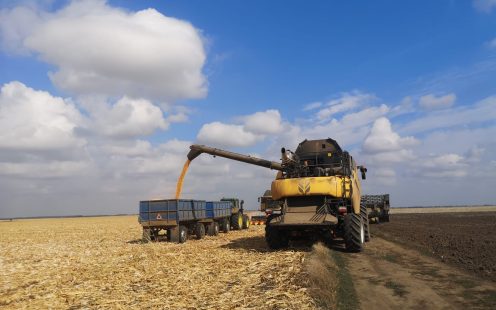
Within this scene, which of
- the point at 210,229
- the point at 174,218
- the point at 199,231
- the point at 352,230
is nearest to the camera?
the point at 352,230

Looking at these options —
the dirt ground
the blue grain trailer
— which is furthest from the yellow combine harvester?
the blue grain trailer

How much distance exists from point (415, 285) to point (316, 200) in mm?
5981

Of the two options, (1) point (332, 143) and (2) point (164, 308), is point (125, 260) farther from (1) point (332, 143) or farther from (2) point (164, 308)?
(1) point (332, 143)

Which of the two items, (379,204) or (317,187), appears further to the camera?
(379,204)

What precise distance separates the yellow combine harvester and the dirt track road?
4.59 ft

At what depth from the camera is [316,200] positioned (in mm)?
15055

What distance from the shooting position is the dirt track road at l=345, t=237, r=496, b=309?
7812mm

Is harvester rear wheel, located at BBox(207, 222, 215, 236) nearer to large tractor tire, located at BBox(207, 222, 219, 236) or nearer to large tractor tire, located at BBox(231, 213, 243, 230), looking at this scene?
large tractor tire, located at BBox(207, 222, 219, 236)

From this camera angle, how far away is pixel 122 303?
8.41m

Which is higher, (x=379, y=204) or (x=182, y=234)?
(x=379, y=204)

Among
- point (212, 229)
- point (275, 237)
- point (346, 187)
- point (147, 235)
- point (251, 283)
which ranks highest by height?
point (346, 187)

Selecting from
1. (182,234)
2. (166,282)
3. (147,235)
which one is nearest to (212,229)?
(182,234)

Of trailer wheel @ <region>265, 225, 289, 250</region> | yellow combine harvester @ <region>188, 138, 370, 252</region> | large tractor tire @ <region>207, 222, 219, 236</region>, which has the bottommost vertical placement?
large tractor tire @ <region>207, 222, 219, 236</region>

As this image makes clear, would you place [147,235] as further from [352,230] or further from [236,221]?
[352,230]
